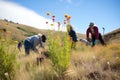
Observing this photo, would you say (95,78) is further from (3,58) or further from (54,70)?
(3,58)

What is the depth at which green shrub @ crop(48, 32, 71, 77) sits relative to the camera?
240 inches

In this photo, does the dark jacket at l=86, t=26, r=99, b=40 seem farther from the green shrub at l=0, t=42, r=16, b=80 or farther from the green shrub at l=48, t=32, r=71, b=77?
the green shrub at l=0, t=42, r=16, b=80

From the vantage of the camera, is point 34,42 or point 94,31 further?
point 94,31

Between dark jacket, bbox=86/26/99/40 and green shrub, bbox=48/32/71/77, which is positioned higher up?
dark jacket, bbox=86/26/99/40

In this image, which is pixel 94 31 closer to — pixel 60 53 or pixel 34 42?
pixel 34 42

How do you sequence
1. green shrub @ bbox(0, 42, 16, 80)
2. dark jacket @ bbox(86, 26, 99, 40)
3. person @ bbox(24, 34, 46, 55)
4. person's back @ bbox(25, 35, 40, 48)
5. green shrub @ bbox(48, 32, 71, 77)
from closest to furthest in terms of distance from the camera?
green shrub @ bbox(48, 32, 71, 77) → green shrub @ bbox(0, 42, 16, 80) → person @ bbox(24, 34, 46, 55) → person's back @ bbox(25, 35, 40, 48) → dark jacket @ bbox(86, 26, 99, 40)

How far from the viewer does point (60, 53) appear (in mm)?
6109

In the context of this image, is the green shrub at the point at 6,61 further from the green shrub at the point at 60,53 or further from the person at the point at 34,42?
the person at the point at 34,42

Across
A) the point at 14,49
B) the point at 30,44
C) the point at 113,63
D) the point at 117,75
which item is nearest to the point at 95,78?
the point at 117,75

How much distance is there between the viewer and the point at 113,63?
6.43m

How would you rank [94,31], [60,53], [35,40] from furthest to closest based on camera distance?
[94,31], [35,40], [60,53]

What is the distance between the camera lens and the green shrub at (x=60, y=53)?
6094 millimetres

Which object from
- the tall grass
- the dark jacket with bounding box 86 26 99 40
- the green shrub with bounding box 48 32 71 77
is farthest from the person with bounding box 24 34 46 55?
the green shrub with bounding box 48 32 71 77

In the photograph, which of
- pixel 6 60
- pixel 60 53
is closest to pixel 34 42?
pixel 6 60
